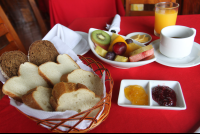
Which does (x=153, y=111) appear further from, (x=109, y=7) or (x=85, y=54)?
(x=109, y=7)

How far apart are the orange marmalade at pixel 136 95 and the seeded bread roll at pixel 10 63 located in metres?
0.50

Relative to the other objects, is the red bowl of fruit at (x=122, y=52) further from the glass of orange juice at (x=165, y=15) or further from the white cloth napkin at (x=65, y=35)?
the glass of orange juice at (x=165, y=15)

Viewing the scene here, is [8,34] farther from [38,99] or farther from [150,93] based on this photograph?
[150,93]

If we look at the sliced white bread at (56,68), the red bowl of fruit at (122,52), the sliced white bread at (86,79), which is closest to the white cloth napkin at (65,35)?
the red bowl of fruit at (122,52)

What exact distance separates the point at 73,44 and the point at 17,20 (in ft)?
11.6

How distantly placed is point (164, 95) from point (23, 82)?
573 millimetres

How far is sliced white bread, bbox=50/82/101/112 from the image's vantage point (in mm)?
492

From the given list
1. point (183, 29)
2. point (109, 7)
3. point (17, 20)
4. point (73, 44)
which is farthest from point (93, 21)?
point (17, 20)

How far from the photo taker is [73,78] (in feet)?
1.99

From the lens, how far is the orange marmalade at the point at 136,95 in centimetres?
55

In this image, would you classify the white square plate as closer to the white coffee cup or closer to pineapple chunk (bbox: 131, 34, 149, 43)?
the white coffee cup

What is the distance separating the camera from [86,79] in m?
0.63

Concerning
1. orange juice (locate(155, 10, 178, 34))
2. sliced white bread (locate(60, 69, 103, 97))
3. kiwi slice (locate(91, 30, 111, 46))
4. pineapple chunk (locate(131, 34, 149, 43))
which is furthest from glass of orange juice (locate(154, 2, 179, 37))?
sliced white bread (locate(60, 69, 103, 97))

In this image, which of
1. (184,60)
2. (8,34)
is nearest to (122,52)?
(184,60)
